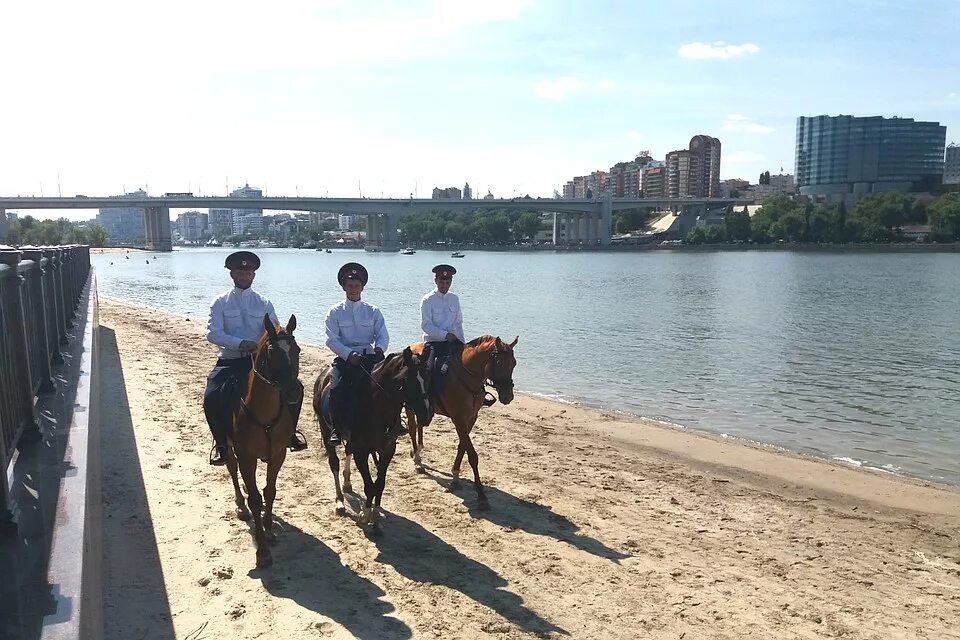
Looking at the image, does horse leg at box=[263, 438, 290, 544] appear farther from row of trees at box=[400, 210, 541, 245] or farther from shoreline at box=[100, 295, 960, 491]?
row of trees at box=[400, 210, 541, 245]

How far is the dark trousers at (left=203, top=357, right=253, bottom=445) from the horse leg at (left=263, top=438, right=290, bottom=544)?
56 centimetres

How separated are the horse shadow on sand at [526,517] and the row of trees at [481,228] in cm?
16945

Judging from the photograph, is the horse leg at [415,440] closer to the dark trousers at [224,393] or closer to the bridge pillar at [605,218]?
the dark trousers at [224,393]

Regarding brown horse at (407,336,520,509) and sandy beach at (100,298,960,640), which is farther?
brown horse at (407,336,520,509)

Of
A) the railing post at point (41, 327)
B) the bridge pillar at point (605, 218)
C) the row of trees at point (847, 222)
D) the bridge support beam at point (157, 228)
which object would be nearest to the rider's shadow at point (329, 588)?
the railing post at point (41, 327)

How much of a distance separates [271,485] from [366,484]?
3.66ft

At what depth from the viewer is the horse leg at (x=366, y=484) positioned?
7.38 metres

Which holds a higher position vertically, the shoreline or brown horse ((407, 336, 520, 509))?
brown horse ((407, 336, 520, 509))

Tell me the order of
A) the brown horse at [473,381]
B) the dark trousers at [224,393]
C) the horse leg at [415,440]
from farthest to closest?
the horse leg at [415,440] < the brown horse at [473,381] < the dark trousers at [224,393]

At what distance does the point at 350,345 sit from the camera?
8.03 metres

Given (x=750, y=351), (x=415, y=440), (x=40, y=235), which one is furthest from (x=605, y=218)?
(x=415, y=440)

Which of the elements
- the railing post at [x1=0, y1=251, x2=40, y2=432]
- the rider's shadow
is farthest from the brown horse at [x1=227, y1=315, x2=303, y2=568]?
the railing post at [x1=0, y1=251, x2=40, y2=432]

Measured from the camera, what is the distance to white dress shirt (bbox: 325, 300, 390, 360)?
7.97 m

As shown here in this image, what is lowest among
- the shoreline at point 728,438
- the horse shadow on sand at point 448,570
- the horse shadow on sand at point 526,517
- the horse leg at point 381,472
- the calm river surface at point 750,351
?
the calm river surface at point 750,351
